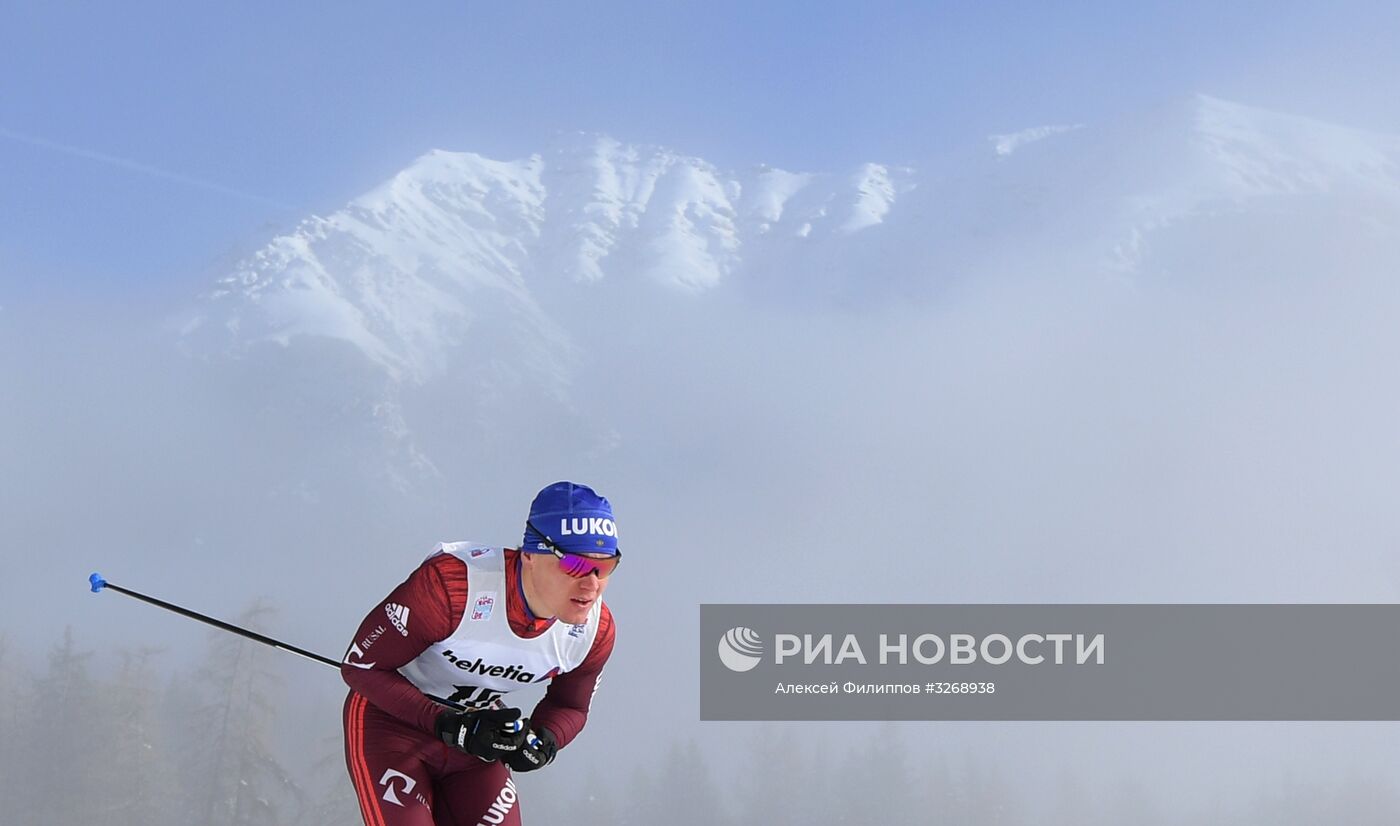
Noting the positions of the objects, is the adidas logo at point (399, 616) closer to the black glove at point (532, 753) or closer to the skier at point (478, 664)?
the skier at point (478, 664)

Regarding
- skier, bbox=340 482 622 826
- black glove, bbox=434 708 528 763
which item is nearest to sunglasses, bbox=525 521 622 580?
skier, bbox=340 482 622 826

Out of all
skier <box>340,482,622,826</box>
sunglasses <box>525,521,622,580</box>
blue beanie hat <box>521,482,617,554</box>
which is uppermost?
blue beanie hat <box>521,482,617,554</box>

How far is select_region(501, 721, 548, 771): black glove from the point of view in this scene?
4.28 metres

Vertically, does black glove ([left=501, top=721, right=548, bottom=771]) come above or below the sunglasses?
below

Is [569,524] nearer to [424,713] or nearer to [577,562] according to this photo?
[577,562]

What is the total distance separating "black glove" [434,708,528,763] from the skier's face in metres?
0.34

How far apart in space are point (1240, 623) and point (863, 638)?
73977mm

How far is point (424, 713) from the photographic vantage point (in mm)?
4328

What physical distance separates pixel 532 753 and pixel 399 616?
592 mm

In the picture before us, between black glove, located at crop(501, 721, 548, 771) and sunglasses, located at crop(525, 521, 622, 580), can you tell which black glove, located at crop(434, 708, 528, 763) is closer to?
black glove, located at crop(501, 721, 548, 771)

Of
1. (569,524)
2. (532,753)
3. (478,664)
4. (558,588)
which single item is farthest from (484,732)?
(569,524)

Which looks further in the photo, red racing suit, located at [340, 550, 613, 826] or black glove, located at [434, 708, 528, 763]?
red racing suit, located at [340, 550, 613, 826]

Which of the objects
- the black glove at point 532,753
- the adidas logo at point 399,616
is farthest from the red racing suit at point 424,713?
the black glove at point 532,753

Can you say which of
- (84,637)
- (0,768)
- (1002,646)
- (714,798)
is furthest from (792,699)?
(84,637)
